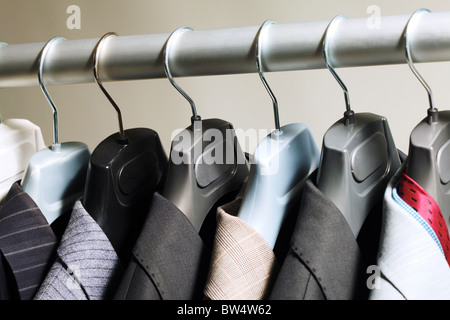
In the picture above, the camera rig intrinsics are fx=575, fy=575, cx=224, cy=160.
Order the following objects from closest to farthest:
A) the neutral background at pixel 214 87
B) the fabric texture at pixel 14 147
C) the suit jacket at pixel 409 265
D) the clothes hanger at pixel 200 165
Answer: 1. the suit jacket at pixel 409 265
2. the clothes hanger at pixel 200 165
3. the fabric texture at pixel 14 147
4. the neutral background at pixel 214 87

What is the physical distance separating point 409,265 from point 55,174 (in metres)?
0.40

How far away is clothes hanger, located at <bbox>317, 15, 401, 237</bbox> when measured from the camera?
1.67 feet

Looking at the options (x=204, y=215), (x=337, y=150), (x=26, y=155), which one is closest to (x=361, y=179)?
(x=337, y=150)

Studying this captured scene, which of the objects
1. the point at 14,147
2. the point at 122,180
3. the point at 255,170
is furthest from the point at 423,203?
the point at 14,147

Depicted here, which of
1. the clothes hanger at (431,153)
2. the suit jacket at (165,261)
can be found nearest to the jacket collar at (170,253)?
the suit jacket at (165,261)

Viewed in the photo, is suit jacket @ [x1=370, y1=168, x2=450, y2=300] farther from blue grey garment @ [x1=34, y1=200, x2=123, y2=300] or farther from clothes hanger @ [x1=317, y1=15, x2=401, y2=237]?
blue grey garment @ [x1=34, y1=200, x2=123, y2=300]

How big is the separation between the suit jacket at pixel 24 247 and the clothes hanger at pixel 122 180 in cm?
6

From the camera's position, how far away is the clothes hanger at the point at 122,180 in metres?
0.59

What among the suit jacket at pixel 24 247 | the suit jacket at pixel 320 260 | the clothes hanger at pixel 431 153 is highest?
the clothes hanger at pixel 431 153

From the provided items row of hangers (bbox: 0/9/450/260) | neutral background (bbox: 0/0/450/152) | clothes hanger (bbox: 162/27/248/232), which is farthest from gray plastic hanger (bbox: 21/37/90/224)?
neutral background (bbox: 0/0/450/152)

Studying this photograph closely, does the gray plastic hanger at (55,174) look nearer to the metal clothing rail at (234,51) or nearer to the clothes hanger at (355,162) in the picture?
the metal clothing rail at (234,51)

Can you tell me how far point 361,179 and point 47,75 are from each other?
358 millimetres
